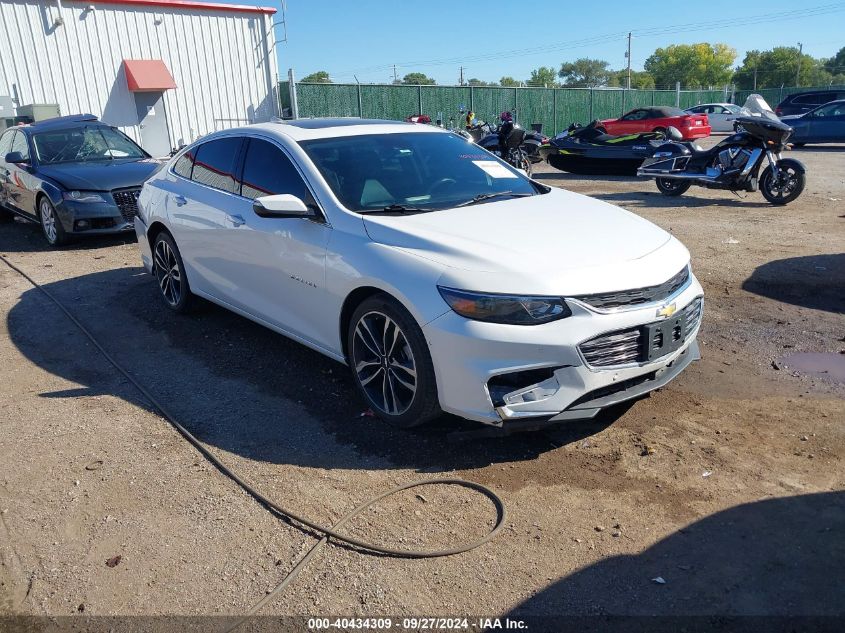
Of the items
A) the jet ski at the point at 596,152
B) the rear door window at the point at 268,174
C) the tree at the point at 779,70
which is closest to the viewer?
the rear door window at the point at 268,174

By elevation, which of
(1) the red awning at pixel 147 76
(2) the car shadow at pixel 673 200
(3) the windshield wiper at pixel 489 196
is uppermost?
(1) the red awning at pixel 147 76

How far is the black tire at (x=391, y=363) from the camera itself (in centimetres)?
384

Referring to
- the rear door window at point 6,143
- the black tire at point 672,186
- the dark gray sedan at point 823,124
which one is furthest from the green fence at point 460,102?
the black tire at point 672,186

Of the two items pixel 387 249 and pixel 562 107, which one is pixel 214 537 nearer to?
pixel 387 249

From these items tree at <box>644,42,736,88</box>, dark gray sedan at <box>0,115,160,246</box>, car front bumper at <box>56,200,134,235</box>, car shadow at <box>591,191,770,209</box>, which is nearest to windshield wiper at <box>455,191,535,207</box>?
dark gray sedan at <box>0,115,160,246</box>

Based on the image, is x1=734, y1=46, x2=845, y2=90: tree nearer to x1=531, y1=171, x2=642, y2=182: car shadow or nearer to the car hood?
x1=531, y1=171, x2=642, y2=182: car shadow

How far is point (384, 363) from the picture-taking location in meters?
4.14

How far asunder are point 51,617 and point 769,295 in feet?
20.3

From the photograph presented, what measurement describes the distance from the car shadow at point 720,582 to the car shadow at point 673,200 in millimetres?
9512

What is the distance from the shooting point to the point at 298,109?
81.8ft

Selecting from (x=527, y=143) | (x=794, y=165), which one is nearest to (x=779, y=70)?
(x=527, y=143)

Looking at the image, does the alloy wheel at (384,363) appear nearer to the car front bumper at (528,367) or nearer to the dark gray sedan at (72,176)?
the car front bumper at (528,367)

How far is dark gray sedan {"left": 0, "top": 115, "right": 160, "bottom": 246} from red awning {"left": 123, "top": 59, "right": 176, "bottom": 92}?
10091 millimetres

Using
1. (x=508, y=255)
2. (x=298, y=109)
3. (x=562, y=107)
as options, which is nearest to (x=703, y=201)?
(x=508, y=255)
